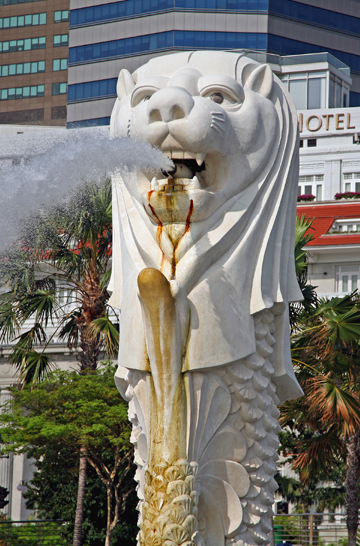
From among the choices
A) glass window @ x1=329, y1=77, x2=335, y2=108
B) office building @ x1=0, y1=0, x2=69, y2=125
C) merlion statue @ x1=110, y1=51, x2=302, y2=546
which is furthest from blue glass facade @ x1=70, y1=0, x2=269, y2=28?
merlion statue @ x1=110, y1=51, x2=302, y2=546

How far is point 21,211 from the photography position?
593 cm

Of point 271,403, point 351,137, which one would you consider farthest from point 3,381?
point 351,137

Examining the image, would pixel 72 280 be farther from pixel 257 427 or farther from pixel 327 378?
pixel 257 427

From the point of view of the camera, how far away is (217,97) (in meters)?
6.31

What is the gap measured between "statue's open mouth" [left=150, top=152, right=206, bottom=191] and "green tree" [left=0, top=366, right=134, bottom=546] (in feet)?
31.9

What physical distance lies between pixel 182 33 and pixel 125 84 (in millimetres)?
56989

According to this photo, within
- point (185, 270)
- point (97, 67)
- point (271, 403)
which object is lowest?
point (271, 403)

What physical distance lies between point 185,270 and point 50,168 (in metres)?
1.12

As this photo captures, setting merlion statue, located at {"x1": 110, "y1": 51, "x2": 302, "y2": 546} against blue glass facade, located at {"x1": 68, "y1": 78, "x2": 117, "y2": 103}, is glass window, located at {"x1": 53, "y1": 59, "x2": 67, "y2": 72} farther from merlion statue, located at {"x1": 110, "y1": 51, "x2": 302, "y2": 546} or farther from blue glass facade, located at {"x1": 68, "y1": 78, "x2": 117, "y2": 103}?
merlion statue, located at {"x1": 110, "y1": 51, "x2": 302, "y2": 546}

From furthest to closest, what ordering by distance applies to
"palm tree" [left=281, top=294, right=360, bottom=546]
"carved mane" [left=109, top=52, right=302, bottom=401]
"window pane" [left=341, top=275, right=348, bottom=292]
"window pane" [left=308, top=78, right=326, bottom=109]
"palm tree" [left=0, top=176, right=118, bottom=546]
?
"window pane" [left=308, top=78, right=326, bottom=109] < "window pane" [left=341, top=275, right=348, bottom=292] < "palm tree" [left=0, top=176, right=118, bottom=546] < "palm tree" [left=281, top=294, right=360, bottom=546] < "carved mane" [left=109, top=52, right=302, bottom=401]

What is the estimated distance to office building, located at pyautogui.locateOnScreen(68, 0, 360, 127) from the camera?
60750 millimetres

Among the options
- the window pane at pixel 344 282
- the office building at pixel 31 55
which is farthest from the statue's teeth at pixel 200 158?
the office building at pixel 31 55

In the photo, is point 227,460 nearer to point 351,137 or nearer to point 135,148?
point 135,148

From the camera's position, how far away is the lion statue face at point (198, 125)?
6.03 metres
